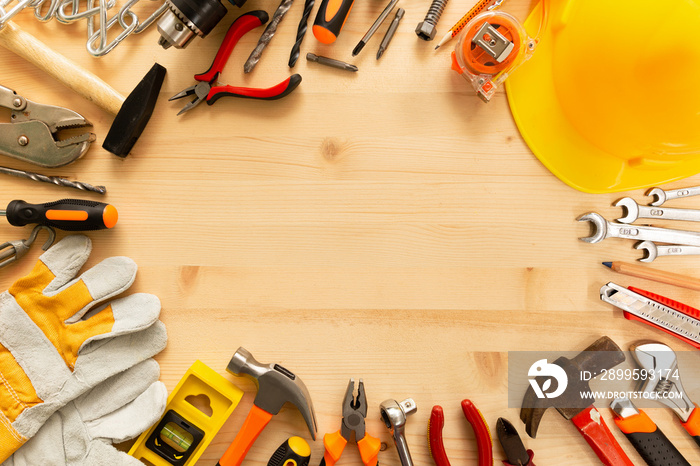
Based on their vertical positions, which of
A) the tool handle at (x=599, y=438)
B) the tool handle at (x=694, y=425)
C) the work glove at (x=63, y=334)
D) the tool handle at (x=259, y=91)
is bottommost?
the tool handle at (x=694, y=425)

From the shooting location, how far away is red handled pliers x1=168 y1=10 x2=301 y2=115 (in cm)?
87

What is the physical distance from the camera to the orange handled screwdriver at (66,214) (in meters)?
0.83

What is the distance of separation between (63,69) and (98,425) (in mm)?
720

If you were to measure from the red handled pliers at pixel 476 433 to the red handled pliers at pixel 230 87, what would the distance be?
72cm

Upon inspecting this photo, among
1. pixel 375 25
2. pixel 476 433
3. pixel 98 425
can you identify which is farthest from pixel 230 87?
pixel 476 433

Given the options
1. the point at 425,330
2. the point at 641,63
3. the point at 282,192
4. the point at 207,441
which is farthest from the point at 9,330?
the point at 641,63

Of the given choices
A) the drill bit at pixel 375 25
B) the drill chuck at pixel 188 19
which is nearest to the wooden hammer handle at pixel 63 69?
the drill chuck at pixel 188 19

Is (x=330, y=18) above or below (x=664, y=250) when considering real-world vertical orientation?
above

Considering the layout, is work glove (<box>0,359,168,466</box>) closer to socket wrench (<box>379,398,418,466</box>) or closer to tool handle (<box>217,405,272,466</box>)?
tool handle (<box>217,405,272,466</box>)

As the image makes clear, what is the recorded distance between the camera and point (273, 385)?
0.84 metres

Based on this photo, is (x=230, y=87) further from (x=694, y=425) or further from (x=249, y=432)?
(x=694, y=425)

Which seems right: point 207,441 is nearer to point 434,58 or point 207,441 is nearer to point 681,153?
point 434,58

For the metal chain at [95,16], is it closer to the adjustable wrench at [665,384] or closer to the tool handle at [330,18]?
the tool handle at [330,18]

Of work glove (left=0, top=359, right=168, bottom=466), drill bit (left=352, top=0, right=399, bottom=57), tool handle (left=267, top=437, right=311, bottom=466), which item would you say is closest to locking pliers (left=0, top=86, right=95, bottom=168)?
work glove (left=0, top=359, right=168, bottom=466)
